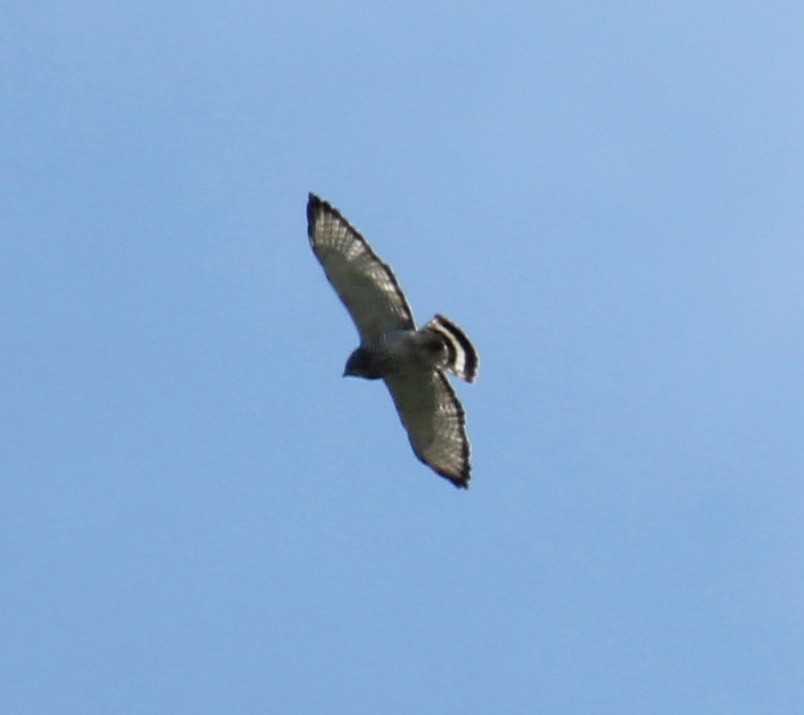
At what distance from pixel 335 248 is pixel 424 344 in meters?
1.25

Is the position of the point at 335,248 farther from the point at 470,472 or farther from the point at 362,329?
the point at 470,472

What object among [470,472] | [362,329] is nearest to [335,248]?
[362,329]

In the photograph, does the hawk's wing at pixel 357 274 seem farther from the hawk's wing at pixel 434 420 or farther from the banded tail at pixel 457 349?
the hawk's wing at pixel 434 420

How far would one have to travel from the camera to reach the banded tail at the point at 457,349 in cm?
2020

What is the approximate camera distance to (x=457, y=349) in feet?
66.4

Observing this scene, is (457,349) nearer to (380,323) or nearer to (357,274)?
(380,323)

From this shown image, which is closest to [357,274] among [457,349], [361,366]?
[361,366]

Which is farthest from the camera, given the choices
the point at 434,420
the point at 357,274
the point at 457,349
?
the point at 434,420

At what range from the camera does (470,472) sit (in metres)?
21.1

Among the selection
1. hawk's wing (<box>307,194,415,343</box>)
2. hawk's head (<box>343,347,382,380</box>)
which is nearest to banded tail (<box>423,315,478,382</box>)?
hawk's wing (<box>307,194,415,343</box>)

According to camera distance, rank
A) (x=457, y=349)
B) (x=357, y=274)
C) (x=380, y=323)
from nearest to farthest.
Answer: (x=357, y=274) < (x=457, y=349) < (x=380, y=323)

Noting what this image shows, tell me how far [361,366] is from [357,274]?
0.93 meters

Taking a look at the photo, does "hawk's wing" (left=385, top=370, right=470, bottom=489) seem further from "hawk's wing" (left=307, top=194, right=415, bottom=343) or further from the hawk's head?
"hawk's wing" (left=307, top=194, right=415, bottom=343)

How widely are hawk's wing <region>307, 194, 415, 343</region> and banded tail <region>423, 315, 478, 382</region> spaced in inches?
13.0
